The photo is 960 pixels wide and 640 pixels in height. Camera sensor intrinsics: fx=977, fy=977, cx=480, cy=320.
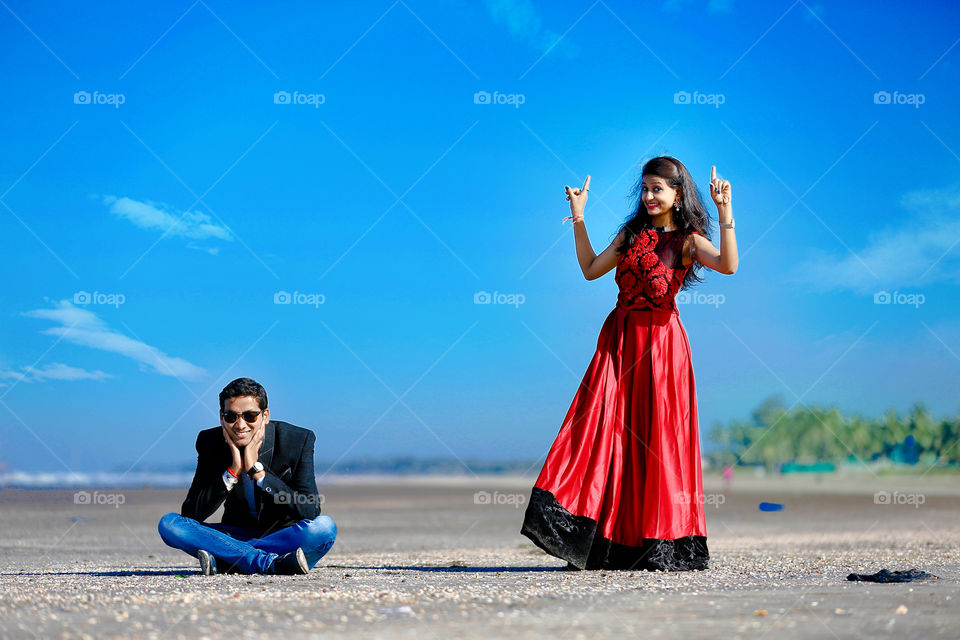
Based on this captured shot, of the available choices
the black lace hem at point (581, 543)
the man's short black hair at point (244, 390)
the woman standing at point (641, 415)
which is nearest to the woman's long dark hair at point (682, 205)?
the woman standing at point (641, 415)

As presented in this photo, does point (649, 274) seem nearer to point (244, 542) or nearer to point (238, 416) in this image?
point (238, 416)

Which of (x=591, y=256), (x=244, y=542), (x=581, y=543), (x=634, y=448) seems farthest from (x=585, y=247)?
(x=244, y=542)

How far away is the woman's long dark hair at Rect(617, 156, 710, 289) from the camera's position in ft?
23.3

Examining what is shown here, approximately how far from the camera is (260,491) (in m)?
6.27

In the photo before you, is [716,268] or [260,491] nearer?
[260,491]

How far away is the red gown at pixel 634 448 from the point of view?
6.69m

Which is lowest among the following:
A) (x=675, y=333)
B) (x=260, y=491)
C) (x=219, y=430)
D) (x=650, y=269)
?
(x=260, y=491)

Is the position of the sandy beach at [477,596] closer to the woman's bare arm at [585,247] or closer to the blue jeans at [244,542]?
the blue jeans at [244,542]

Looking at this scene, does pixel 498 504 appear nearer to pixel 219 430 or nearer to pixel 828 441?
pixel 219 430

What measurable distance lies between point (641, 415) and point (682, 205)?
156cm

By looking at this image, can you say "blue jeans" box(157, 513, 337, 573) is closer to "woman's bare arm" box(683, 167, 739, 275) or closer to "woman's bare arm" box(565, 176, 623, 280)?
"woman's bare arm" box(565, 176, 623, 280)

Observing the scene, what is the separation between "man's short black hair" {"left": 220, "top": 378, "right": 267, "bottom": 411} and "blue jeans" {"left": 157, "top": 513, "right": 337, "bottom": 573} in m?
0.80

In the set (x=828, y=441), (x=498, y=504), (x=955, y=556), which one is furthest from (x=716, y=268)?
(x=828, y=441)

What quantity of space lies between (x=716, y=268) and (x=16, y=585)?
506cm
